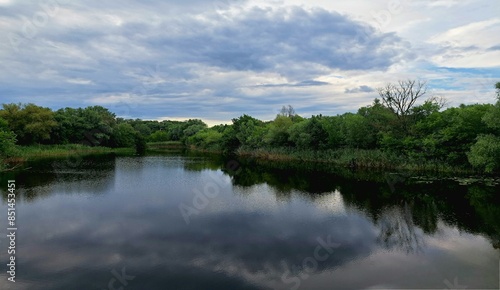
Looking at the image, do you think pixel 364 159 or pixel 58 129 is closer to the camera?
pixel 364 159

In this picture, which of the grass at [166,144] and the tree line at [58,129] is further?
the grass at [166,144]

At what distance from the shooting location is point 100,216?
17.2 metres

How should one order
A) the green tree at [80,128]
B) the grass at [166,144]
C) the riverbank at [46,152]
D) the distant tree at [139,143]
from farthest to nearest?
1. the grass at [166,144]
2. the distant tree at [139,143]
3. the green tree at [80,128]
4. the riverbank at [46,152]

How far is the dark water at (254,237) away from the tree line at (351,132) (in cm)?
669

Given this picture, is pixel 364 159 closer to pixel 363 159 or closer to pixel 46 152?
pixel 363 159

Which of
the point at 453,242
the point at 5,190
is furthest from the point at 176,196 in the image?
the point at 453,242

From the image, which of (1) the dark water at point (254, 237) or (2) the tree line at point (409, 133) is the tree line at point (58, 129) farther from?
(2) the tree line at point (409, 133)
